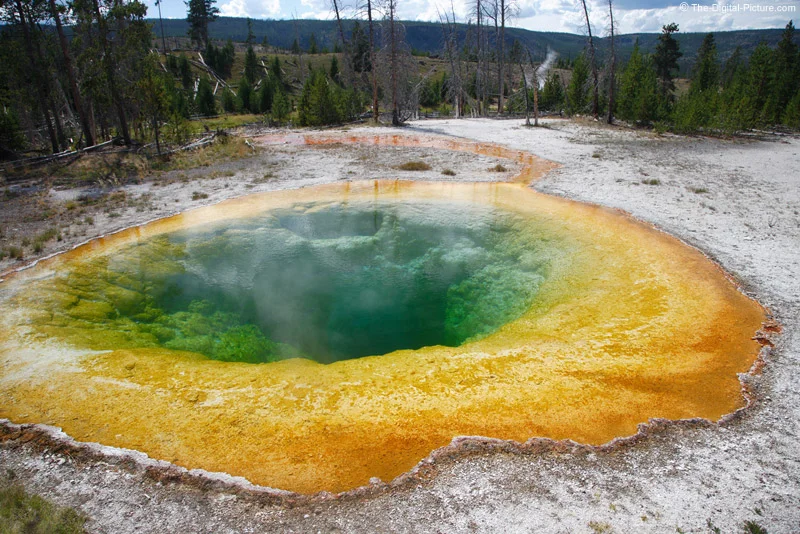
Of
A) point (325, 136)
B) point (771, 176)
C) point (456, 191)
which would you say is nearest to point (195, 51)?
point (325, 136)

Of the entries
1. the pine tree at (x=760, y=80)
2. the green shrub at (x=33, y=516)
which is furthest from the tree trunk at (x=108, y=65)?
the pine tree at (x=760, y=80)

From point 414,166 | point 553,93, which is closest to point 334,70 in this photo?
point 553,93

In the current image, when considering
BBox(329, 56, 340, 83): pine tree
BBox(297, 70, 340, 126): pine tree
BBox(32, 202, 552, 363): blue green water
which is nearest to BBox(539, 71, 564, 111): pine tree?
BBox(297, 70, 340, 126): pine tree

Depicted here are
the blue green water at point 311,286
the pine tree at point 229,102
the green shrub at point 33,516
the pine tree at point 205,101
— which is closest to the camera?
the green shrub at point 33,516

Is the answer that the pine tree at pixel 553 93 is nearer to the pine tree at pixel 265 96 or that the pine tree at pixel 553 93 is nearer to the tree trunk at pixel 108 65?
the pine tree at pixel 265 96

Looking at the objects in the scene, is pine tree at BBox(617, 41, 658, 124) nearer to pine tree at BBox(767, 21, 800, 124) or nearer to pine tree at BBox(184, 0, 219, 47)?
pine tree at BBox(767, 21, 800, 124)
